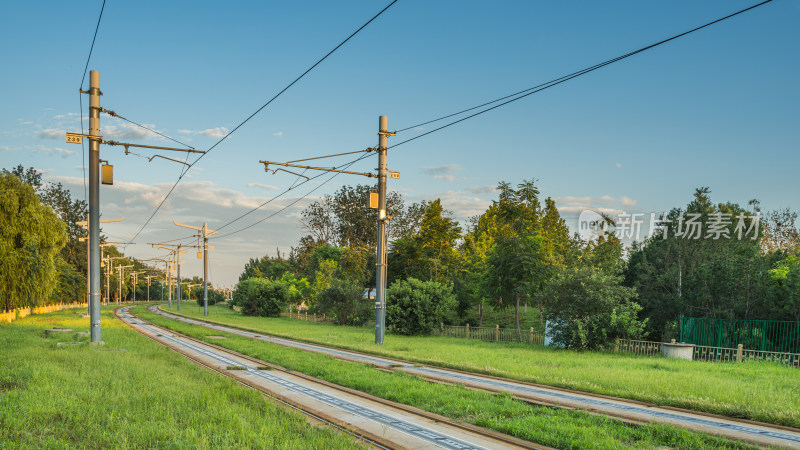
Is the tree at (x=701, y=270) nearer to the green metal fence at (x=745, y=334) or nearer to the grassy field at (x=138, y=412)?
the green metal fence at (x=745, y=334)

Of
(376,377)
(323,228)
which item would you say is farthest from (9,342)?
(323,228)

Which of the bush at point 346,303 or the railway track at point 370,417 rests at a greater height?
the railway track at point 370,417

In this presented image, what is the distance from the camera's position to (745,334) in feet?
87.6

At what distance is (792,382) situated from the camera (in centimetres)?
1461

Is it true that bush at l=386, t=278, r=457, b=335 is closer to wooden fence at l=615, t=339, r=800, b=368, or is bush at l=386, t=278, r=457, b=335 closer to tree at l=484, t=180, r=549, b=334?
tree at l=484, t=180, r=549, b=334

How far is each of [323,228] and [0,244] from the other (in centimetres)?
4733

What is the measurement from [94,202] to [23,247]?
97.8ft

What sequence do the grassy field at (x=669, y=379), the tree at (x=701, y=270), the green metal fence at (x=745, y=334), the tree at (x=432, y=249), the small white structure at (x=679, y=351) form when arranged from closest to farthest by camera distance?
1. the grassy field at (x=669, y=379)
2. the small white structure at (x=679, y=351)
3. the green metal fence at (x=745, y=334)
4. the tree at (x=701, y=270)
5. the tree at (x=432, y=249)

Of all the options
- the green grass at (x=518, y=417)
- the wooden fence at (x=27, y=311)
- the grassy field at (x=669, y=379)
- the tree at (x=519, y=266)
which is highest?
the tree at (x=519, y=266)

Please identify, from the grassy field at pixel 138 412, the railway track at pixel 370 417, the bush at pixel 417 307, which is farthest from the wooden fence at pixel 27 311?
the railway track at pixel 370 417

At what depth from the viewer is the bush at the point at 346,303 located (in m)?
49.0

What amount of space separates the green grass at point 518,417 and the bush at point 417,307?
830 inches

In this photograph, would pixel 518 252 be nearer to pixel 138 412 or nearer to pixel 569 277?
pixel 569 277

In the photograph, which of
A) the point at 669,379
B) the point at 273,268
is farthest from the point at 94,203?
the point at 273,268
